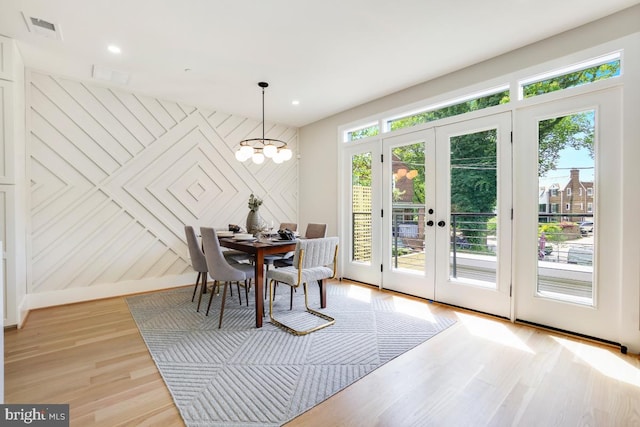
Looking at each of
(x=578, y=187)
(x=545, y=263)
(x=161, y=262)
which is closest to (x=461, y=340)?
(x=545, y=263)

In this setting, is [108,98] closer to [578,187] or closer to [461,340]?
[461,340]

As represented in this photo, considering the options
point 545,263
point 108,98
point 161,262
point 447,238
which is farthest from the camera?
point 161,262

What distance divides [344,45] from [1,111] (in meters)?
3.16

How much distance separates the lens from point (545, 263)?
2.81 m

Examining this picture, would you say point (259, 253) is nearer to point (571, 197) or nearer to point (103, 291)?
point (103, 291)

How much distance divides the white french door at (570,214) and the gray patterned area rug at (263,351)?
3.20 ft

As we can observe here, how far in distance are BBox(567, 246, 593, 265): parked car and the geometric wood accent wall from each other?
4.19m

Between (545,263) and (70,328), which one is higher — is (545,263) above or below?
above

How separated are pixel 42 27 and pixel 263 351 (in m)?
3.28

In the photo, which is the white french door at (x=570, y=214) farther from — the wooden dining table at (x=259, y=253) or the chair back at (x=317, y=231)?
the wooden dining table at (x=259, y=253)

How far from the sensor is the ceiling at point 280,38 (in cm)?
231

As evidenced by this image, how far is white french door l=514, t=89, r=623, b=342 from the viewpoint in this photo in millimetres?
2439

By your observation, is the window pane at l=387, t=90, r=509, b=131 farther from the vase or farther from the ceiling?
the vase

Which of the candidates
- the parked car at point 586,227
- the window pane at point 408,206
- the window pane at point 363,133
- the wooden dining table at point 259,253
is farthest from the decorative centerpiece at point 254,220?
the parked car at point 586,227
